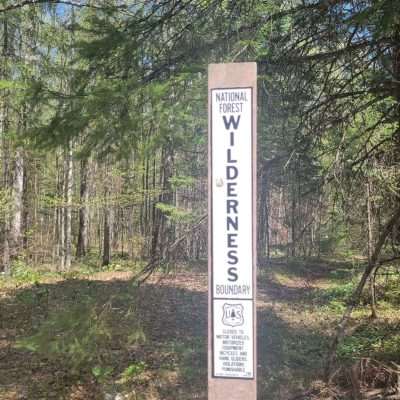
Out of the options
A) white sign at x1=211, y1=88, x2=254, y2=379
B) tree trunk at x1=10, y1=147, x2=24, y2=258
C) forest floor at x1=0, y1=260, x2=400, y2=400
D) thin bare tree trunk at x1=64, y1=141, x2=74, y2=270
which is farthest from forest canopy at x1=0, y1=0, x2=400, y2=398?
thin bare tree trunk at x1=64, y1=141, x2=74, y2=270

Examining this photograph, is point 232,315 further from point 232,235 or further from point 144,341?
point 144,341

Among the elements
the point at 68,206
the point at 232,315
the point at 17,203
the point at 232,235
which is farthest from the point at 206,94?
the point at 68,206

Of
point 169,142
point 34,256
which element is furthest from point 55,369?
point 34,256

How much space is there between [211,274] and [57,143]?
2251 mm

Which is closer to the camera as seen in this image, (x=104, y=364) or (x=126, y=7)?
(x=126, y=7)

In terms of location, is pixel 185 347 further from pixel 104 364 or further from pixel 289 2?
pixel 289 2

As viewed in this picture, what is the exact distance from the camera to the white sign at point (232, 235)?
2.13 m

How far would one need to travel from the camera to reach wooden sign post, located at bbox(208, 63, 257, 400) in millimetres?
2135

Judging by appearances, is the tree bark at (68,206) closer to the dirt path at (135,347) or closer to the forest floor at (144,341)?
the forest floor at (144,341)

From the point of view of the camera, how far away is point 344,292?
1145 centimetres

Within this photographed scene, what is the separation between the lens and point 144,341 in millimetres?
3301

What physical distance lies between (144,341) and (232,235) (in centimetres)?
154

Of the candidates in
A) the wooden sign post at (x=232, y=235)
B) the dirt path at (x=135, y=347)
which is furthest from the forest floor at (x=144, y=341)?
the wooden sign post at (x=232, y=235)

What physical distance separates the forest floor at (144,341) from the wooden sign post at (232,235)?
1.03 metres
